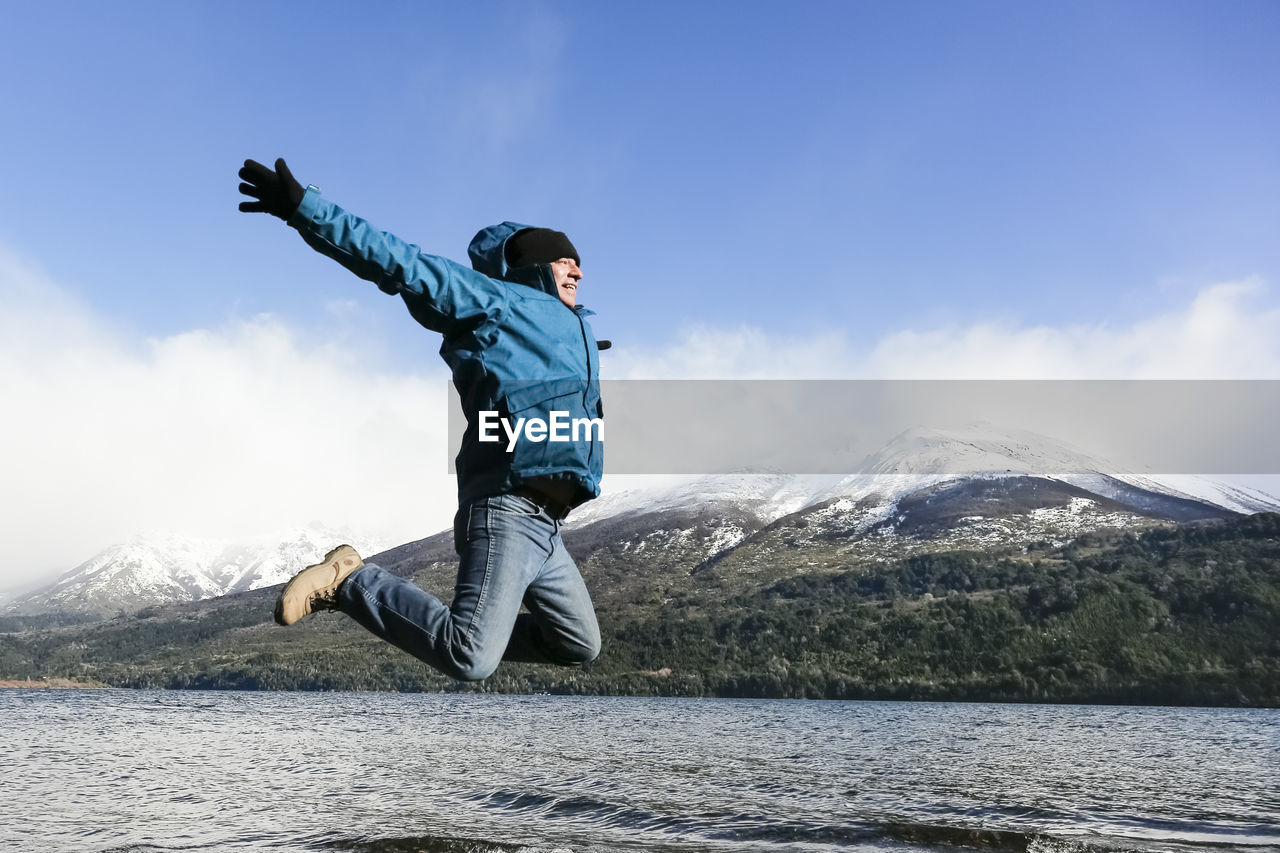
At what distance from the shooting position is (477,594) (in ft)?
15.5

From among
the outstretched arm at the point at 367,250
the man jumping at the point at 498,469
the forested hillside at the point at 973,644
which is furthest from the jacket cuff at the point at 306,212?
the forested hillside at the point at 973,644

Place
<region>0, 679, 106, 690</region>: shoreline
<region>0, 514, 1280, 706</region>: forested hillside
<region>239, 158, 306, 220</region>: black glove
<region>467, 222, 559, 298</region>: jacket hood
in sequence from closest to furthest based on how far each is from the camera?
<region>239, 158, 306, 220</region>: black glove → <region>467, 222, 559, 298</region>: jacket hood → <region>0, 514, 1280, 706</region>: forested hillside → <region>0, 679, 106, 690</region>: shoreline

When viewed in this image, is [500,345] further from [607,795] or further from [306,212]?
[607,795]

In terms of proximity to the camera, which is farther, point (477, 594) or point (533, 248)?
point (533, 248)

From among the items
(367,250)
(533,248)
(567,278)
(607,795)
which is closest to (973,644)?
(607,795)

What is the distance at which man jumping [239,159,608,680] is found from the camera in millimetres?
4648

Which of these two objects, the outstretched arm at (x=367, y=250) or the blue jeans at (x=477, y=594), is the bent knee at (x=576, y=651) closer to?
the blue jeans at (x=477, y=594)

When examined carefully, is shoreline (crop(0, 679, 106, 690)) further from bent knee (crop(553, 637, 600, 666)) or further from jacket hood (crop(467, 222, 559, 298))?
jacket hood (crop(467, 222, 559, 298))

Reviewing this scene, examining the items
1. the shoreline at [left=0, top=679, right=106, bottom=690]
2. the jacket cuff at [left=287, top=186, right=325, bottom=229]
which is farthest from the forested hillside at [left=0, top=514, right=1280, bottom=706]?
the jacket cuff at [left=287, top=186, right=325, bottom=229]

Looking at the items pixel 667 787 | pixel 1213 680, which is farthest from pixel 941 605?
pixel 667 787

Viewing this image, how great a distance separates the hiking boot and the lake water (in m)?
8.55

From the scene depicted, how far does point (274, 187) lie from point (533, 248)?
152cm

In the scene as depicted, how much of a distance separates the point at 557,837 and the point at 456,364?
11.4 meters

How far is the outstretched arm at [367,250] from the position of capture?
419 cm
